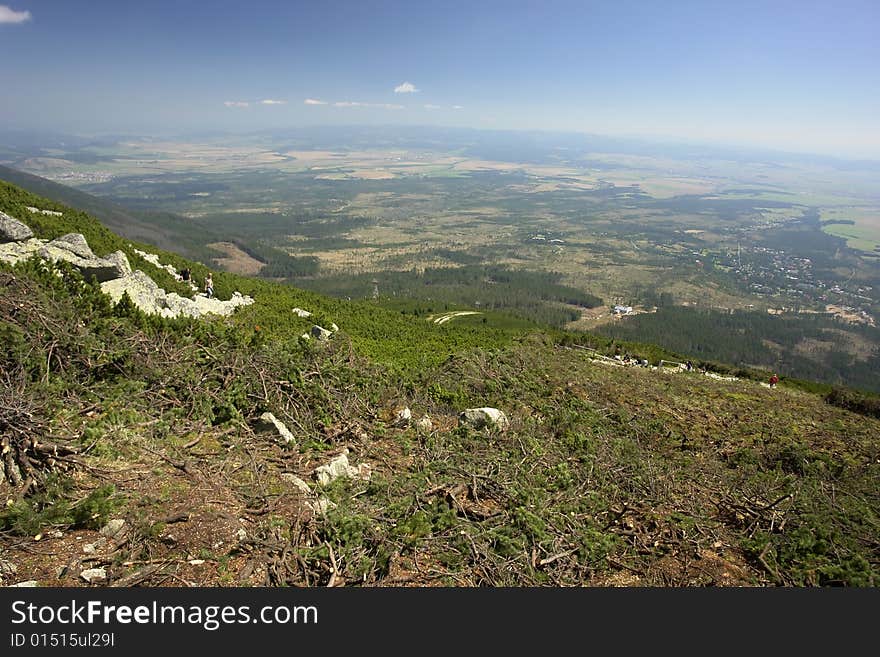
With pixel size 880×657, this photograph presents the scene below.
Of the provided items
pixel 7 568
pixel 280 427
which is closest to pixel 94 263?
pixel 280 427

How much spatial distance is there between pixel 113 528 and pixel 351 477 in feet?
10.3

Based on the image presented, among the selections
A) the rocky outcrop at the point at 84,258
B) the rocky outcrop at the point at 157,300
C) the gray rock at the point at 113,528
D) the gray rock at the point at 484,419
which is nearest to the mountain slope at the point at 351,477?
the gray rock at the point at 113,528

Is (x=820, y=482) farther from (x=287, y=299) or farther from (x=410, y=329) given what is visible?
(x=287, y=299)

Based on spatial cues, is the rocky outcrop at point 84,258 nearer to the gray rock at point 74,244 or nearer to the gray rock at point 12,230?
the gray rock at point 74,244

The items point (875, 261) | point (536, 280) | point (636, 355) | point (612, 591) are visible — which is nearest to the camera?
point (612, 591)

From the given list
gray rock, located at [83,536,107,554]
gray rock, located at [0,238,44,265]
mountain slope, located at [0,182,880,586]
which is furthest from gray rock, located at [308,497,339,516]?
gray rock, located at [0,238,44,265]

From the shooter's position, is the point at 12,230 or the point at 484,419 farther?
the point at 12,230

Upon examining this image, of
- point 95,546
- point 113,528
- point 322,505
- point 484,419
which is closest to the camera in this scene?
point 95,546

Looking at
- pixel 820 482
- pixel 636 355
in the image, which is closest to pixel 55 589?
pixel 820 482

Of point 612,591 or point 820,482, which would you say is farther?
point 820,482

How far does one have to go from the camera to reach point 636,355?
26203mm

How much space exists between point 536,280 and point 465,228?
71.8 meters

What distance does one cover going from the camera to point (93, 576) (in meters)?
4.25

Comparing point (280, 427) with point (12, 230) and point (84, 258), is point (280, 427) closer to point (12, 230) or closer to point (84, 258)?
point (84, 258)
